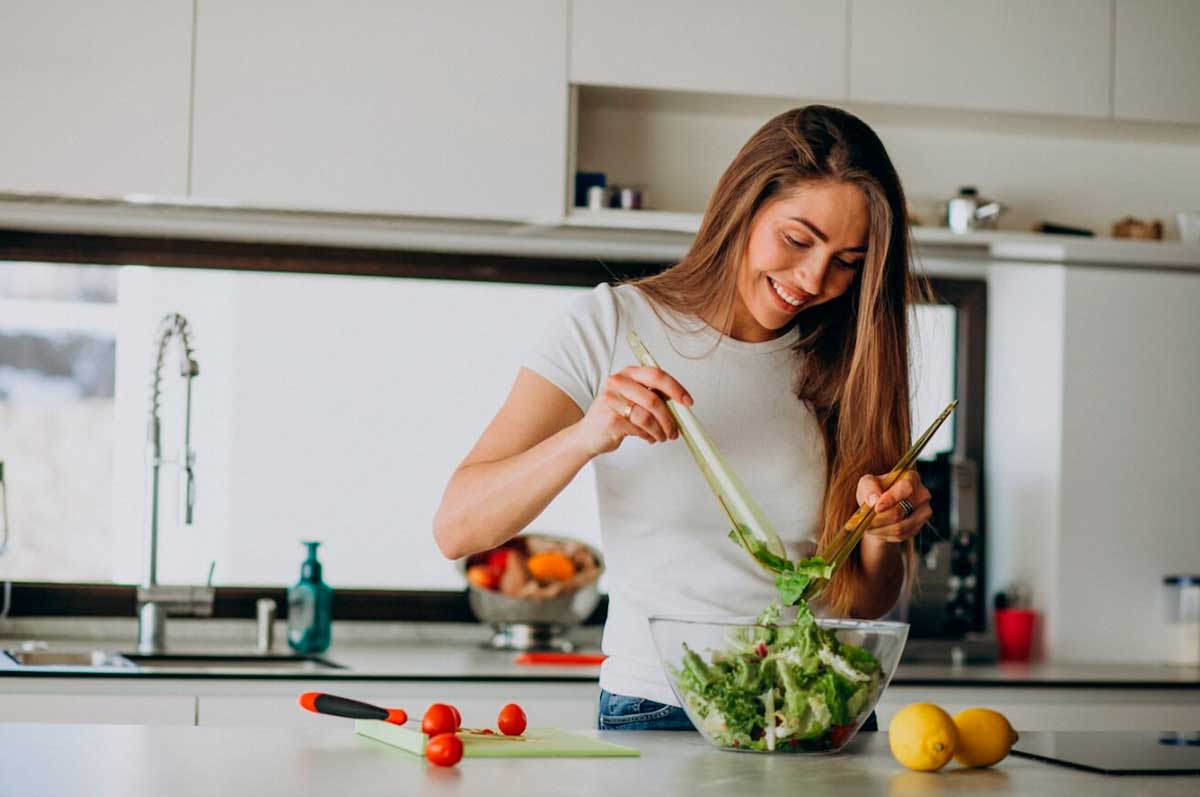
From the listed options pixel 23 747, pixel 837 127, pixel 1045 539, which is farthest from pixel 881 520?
pixel 1045 539

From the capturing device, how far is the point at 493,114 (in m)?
3.00

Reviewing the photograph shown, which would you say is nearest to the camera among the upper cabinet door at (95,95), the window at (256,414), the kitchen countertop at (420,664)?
the kitchen countertop at (420,664)

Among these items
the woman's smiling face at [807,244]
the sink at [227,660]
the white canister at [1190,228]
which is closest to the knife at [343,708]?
the woman's smiling face at [807,244]

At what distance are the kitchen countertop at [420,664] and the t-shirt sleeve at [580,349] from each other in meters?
1.10

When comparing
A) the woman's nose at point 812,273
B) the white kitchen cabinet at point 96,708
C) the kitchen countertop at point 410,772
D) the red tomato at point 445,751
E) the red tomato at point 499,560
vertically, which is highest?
Result: the woman's nose at point 812,273

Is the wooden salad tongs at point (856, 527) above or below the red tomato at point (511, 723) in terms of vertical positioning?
above

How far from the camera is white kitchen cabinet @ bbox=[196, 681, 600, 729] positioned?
259 centimetres

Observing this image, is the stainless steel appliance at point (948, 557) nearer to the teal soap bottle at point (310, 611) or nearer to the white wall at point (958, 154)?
the white wall at point (958, 154)

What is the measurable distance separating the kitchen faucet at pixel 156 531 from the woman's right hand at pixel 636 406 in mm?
1786

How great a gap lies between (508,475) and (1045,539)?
2.08m

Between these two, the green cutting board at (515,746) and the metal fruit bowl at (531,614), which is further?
the metal fruit bowl at (531,614)

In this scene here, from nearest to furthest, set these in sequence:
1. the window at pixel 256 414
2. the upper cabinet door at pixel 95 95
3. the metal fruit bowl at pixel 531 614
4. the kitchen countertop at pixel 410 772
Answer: the kitchen countertop at pixel 410 772 < the upper cabinet door at pixel 95 95 < the metal fruit bowl at pixel 531 614 < the window at pixel 256 414

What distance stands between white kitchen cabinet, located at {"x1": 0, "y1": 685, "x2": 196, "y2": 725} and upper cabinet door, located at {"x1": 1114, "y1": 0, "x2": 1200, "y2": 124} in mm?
2307

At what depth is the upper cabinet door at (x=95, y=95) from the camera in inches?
113
